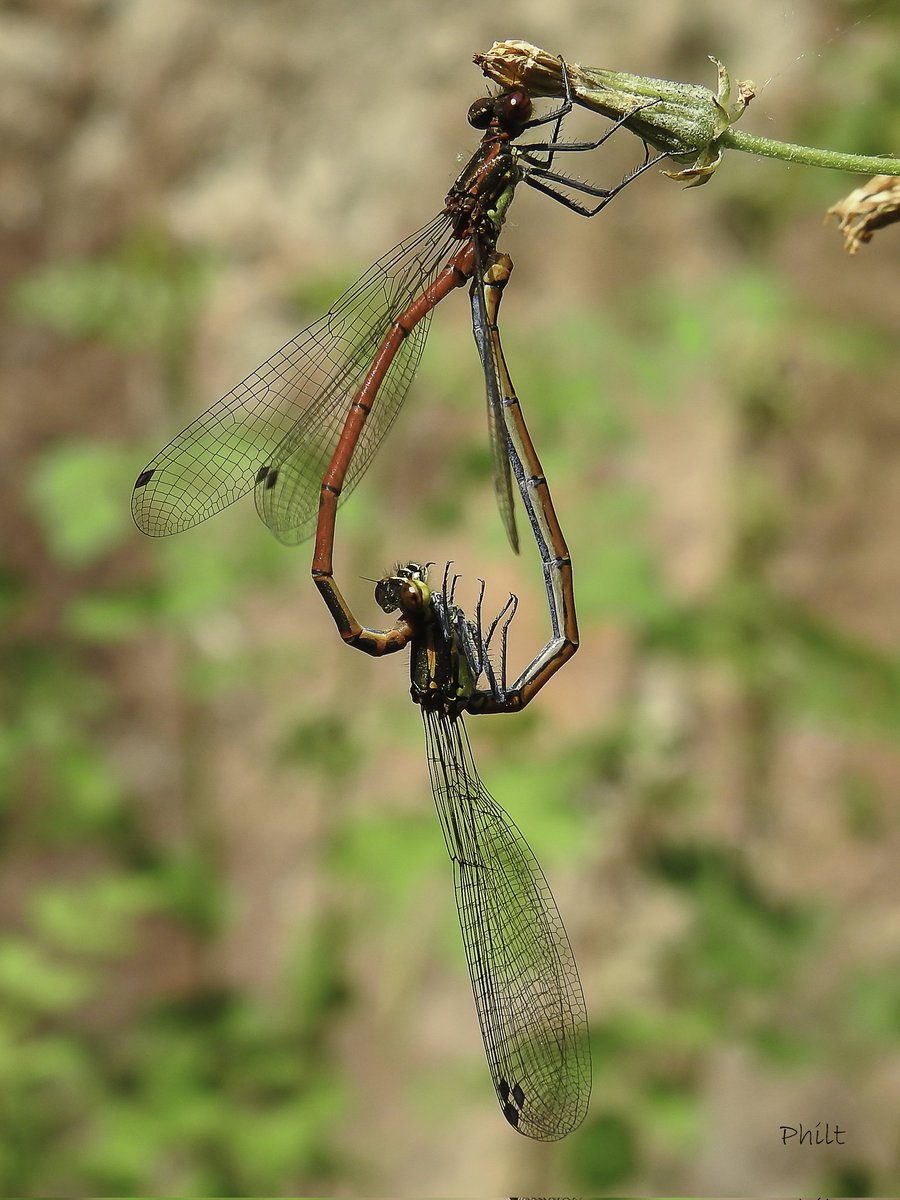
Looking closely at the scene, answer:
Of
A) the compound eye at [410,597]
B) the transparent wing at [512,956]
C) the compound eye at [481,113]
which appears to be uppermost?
the compound eye at [481,113]

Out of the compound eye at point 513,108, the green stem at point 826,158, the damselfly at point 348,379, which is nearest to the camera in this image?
the green stem at point 826,158

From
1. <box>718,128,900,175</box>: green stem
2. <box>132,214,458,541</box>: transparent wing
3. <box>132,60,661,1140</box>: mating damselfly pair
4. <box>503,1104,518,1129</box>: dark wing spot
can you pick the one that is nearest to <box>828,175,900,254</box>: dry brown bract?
<box>718,128,900,175</box>: green stem

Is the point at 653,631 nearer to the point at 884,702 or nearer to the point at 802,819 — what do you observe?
the point at 884,702

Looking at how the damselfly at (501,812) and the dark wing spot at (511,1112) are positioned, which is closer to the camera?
the damselfly at (501,812)

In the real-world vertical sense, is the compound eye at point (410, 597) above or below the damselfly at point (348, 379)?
below

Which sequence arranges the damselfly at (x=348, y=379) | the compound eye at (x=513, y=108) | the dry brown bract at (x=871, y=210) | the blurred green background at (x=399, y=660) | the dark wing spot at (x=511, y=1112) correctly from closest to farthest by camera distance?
the dry brown bract at (x=871, y=210)
the compound eye at (x=513, y=108)
the damselfly at (x=348, y=379)
the dark wing spot at (x=511, y=1112)
the blurred green background at (x=399, y=660)

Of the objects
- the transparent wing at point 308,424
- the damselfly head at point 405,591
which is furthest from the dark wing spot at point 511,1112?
the transparent wing at point 308,424

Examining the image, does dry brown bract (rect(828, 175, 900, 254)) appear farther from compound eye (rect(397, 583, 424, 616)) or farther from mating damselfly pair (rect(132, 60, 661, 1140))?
compound eye (rect(397, 583, 424, 616))

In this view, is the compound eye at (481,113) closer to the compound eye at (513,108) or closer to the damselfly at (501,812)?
the compound eye at (513,108)
